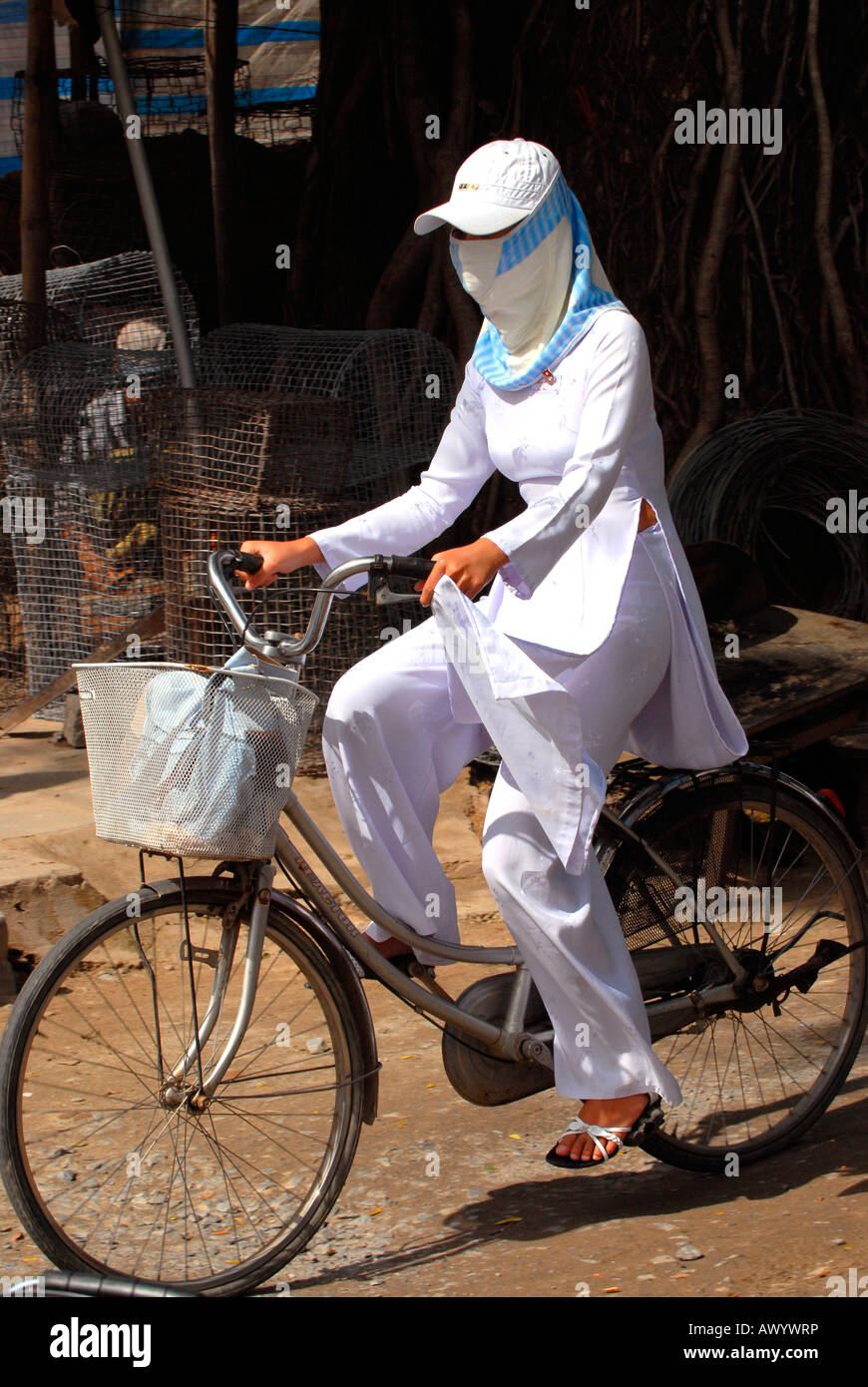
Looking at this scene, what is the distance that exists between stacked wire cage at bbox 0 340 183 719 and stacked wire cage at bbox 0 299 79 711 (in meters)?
0.11

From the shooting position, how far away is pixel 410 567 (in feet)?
7.89

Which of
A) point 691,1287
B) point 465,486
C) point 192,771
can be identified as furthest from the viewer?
point 465,486

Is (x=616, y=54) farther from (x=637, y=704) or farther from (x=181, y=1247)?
(x=181, y=1247)

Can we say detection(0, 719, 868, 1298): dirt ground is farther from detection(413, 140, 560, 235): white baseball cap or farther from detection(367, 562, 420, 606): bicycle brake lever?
detection(413, 140, 560, 235): white baseball cap

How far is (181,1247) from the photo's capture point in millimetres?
2771

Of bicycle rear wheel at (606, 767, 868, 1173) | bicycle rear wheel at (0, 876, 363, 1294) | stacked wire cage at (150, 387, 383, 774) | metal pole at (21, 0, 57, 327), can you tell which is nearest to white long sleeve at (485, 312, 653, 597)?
bicycle rear wheel at (606, 767, 868, 1173)

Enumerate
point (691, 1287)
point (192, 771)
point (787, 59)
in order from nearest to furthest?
point (192, 771) < point (691, 1287) < point (787, 59)

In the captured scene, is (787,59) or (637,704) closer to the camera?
(637,704)

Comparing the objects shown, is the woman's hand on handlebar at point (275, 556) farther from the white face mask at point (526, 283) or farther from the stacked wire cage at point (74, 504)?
the stacked wire cage at point (74, 504)

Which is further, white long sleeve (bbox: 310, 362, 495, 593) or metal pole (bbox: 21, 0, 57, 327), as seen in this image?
metal pole (bbox: 21, 0, 57, 327)

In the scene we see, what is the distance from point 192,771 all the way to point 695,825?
1.16m

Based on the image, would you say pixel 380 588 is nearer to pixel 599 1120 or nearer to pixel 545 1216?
pixel 599 1120

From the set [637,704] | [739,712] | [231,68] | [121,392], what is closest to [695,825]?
[637,704]

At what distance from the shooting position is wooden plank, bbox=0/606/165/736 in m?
A: 5.69
